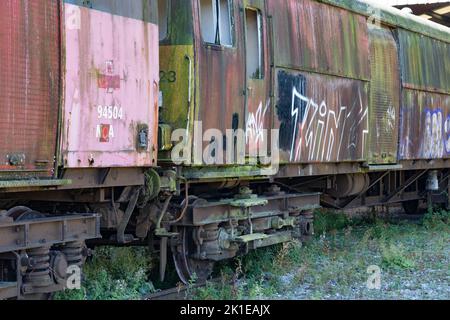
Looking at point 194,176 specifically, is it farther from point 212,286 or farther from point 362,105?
point 362,105

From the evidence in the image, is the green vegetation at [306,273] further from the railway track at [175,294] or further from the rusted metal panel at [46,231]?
the rusted metal panel at [46,231]

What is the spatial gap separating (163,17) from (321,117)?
3.30m

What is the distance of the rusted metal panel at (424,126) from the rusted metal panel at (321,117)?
→ 1808 mm

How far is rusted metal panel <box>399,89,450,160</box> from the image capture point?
13.1 m

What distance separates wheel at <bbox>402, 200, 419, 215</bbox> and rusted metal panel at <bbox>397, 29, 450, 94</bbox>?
3062 mm

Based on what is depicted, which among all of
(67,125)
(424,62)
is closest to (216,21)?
(67,125)

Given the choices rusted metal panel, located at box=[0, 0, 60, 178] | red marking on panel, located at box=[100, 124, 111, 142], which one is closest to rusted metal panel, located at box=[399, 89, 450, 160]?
red marking on panel, located at box=[100, 124, 111, 142]

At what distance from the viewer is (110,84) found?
6527mm

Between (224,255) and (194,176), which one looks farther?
(224,255)

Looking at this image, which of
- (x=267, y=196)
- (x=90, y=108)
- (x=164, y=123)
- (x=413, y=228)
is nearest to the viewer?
(x=90, y=108)

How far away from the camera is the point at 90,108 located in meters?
6.26

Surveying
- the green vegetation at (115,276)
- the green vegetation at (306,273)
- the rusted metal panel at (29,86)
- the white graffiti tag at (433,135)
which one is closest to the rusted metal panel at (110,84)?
the rusted metal panel at (29,86)

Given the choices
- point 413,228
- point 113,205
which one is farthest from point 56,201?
point 413,228
